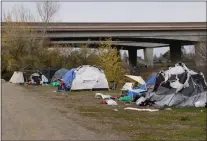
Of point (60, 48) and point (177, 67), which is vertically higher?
point (60, 48)

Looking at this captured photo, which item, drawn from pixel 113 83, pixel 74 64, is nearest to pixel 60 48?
pixel 74 64

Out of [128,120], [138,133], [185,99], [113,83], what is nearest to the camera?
[138,133]

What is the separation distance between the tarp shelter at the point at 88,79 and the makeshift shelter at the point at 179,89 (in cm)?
1134

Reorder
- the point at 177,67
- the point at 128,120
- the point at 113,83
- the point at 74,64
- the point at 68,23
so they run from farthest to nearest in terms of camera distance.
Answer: the point at 68,23
the point at 74,64
the point at 113,83
the point at 177,67
the point at 128,120

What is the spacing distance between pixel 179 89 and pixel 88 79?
12978 mm

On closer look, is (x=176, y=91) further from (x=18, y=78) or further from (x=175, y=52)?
(x=175, y=52)

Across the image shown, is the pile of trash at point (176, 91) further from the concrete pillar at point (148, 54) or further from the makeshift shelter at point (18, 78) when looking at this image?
the concrete pillar at point (148, 54)

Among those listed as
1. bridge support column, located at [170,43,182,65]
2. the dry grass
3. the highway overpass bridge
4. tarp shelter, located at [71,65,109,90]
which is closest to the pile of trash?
the dry grass

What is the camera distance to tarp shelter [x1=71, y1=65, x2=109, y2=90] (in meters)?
29.3

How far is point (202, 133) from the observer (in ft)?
34.0

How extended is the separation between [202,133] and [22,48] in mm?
44637

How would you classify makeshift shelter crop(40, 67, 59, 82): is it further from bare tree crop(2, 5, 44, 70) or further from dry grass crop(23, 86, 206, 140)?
dry grass crop(23, 86, 206, 140)

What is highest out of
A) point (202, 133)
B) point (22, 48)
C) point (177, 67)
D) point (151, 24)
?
point (151, 24)

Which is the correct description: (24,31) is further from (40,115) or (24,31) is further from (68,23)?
(40,115)
